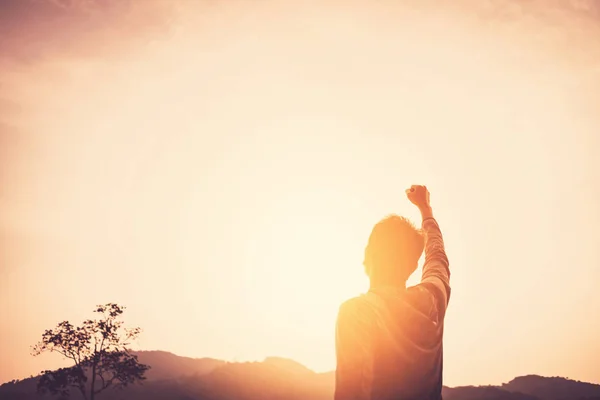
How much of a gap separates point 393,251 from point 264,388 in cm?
14710

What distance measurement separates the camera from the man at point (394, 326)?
2113 millimetres

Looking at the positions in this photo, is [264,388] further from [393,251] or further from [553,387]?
[393,251]

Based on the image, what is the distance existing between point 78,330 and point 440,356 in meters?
61.5

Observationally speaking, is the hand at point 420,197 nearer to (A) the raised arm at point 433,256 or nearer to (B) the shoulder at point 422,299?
(A) the raised arm at point 433,256

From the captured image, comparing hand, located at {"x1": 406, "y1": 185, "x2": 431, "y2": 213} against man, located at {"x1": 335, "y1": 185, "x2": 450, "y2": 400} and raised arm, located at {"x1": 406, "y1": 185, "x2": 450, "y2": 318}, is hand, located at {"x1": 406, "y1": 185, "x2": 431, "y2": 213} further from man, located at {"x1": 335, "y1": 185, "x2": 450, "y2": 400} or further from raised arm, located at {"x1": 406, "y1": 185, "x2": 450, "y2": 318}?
man, located at {"x1": 335, "y1": 185, "x2": 450, "y2": 400}

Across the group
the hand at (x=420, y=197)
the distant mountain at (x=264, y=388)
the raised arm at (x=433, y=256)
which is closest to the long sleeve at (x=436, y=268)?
the raised arm at (x=433, y=256)

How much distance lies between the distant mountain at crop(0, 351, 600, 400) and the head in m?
122

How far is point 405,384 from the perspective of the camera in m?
2.25

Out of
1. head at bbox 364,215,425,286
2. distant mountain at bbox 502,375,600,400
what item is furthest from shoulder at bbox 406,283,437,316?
distant mountain at bbox 502,375,600,400

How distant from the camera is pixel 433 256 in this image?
2.97 meters

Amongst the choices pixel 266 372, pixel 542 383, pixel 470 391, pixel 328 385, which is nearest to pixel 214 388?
pixel 266 372

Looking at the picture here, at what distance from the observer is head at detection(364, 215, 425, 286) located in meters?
2.54

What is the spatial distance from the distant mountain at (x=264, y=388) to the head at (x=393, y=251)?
399ft

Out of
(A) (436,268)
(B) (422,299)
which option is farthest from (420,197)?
(B) (422,299)
